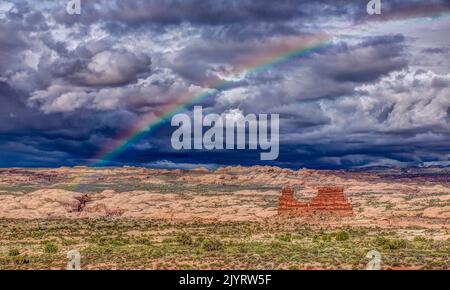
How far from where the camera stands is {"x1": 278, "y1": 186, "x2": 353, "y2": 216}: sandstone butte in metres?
103

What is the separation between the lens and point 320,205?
341 feet

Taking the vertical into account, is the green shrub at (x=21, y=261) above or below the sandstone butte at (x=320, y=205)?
below

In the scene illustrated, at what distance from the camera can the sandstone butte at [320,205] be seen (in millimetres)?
102625

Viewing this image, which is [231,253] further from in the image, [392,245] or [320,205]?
[320,205]

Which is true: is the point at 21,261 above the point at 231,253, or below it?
below

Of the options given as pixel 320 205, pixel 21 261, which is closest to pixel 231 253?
pixel 21 261

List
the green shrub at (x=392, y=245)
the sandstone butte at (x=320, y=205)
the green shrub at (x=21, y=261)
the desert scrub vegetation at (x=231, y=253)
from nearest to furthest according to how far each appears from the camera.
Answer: the desert scrub vegetation at (x=231, y=253) < the green shrub at (x=21, y=261) < the green shrub at (x=392, y=245) < the sandstone butte at (x=320, y=205)

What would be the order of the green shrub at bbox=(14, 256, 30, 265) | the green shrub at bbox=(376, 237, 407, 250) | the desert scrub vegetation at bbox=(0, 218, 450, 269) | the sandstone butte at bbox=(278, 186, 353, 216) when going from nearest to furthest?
the desert scrub vegetation at bbox=(0, 218, 450, 269) < the green shrub at bbox=(14, 256, 30, 265) < the green shrub at bbox=(376, 237, 407, 250) < the sandstone butte at bbox=(278, 186, 353, 216)

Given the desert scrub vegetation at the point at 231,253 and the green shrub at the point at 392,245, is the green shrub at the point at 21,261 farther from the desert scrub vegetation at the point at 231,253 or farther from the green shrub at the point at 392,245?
the green shrub at the point at 392,245

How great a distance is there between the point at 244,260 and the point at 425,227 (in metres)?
48.4

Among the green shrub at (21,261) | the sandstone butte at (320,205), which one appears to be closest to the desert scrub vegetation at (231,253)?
the green shrub at (21,261)

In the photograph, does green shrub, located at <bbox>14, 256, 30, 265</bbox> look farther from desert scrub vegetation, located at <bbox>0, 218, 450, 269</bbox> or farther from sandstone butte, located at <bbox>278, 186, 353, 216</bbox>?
sandstone butte, located at <bbox>278, 186, 353, 216</bbox>

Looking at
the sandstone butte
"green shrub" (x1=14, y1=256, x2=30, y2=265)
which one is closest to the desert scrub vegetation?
"green shrub" (x1=14, y1=256, x2=30, y2=265)
